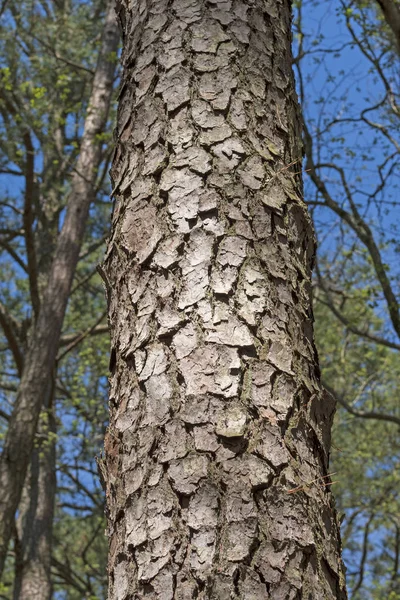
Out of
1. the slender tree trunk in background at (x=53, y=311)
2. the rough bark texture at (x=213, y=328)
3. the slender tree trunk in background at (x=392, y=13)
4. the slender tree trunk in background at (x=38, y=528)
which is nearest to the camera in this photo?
the rough bark texture at (x=213, y=328)

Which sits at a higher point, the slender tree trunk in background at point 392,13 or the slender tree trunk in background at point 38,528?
the slender tree trunk in background at point 392,13

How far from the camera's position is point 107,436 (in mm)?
1514

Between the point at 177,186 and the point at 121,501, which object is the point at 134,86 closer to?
the point at 177,186

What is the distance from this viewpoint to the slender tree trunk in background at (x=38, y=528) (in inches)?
321

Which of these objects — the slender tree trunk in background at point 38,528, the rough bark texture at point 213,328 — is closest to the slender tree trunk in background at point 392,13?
the rough bark texture at point 213,328

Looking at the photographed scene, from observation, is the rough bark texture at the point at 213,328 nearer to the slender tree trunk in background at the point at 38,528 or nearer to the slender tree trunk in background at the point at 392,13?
the slender tree trunk in background at the point at 392,13

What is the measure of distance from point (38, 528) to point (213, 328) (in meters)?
8.17

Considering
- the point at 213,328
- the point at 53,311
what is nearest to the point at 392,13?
the point at 213,328

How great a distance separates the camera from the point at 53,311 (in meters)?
7.22

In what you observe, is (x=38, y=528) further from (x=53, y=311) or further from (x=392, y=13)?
(x=392, y=13)

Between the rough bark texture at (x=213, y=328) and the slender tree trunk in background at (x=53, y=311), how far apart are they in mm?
4873

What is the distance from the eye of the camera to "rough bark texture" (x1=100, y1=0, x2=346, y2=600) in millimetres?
1270

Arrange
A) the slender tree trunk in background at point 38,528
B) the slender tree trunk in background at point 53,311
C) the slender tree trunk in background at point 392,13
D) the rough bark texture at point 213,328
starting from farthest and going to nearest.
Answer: the slender tree trunk in background at point 38,528 → the slender tree trunk in background at point 53,311 → the slender tree trunk in background at point 392,13 → the rough bark texture at point 213,328

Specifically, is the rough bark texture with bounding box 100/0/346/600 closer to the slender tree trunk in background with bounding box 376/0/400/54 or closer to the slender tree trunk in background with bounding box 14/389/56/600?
the slender tree trunk in background with bounding box 376/0/400/54
